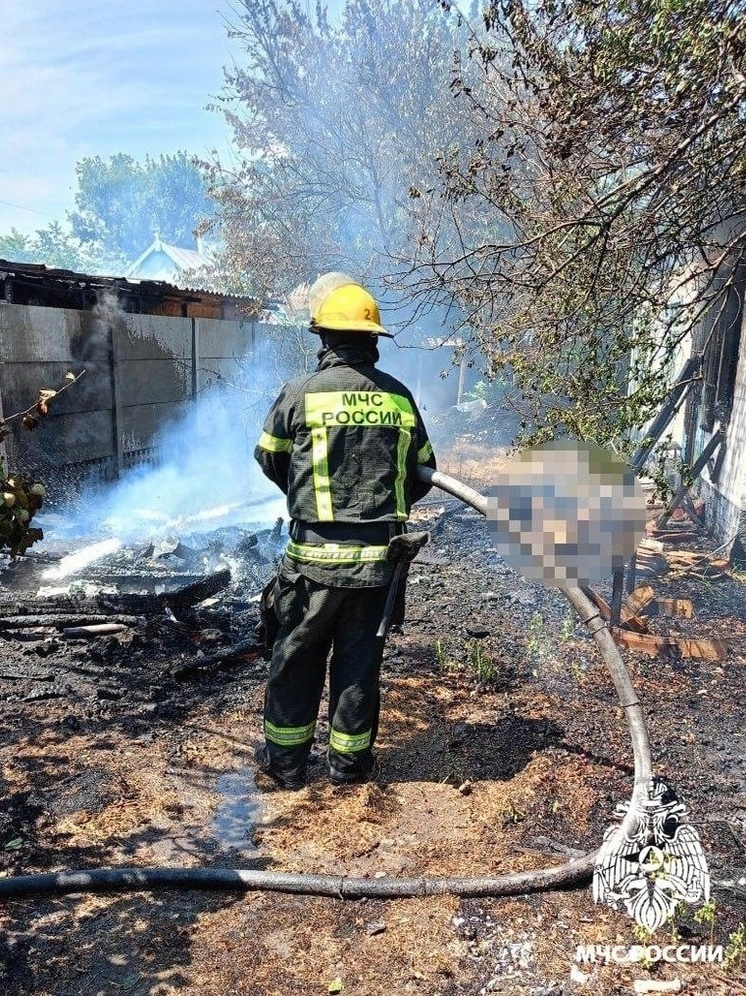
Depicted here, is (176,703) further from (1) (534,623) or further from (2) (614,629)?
(2) (614,629)

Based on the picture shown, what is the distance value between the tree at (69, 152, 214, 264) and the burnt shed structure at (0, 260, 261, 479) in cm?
4638

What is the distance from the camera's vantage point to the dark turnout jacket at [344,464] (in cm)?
325

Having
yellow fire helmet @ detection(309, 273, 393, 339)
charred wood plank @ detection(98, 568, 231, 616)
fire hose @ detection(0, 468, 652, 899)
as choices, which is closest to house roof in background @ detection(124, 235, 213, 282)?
charred wood plank @ detection(98, 568, 231, 616)

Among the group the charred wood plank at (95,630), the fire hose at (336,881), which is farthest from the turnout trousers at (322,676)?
the charred wood plank at (95,630)

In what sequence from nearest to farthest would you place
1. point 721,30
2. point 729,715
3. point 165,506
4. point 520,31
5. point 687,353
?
1. point 721,30
2. point 729,715
3. point 520,31
4. point 687,353
5. point 165,506

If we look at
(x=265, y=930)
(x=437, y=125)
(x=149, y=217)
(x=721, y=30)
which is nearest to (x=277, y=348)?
(x=437, y=125)

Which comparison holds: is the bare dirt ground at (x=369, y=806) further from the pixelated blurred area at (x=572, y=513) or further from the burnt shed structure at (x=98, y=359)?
the burnt shed structure at (x=98, y=359)

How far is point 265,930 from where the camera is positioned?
2.50 metres

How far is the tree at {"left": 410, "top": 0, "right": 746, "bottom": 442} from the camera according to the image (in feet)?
13.5

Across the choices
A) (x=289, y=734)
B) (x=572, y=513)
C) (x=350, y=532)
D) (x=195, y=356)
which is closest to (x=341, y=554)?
(x=350, y=532)

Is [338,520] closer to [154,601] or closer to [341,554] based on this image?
[341,554]

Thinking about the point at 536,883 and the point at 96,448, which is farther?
the point at 96,448

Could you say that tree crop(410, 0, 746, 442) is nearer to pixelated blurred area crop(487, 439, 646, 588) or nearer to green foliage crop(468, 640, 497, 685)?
green foliage crop(468, 640, 497, 685)

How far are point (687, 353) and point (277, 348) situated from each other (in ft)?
30.1
